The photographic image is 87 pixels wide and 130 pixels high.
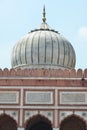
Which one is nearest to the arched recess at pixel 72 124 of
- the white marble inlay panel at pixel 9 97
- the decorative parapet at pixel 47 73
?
the decorative parapet at pixel 47 73

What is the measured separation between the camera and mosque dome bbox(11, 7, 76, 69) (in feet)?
61.8

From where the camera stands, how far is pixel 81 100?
53.1 feet

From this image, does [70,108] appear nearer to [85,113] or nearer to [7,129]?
[85,113]

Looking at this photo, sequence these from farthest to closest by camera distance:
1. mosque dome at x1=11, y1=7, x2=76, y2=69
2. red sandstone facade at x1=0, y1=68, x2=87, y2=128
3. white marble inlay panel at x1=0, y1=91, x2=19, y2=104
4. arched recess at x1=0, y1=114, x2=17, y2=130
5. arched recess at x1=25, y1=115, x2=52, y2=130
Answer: mosque dome at x1=11, y1=7, x2=76, y2=69
arched recess at x1=0, y1=114, x2=17, y2=130
arched recess at x1=25, y1=115, x2=52, y2=130
white marble inlay panel at x1=0, y1=91, x2=19, y2=104
red sandstone facade at x1=0, y1=68, x2=87, y2=128

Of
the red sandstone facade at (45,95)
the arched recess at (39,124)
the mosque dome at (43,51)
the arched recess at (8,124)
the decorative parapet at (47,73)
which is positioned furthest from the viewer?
the mosque dome at (43,51)

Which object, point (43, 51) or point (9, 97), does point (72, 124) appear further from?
point (43, 51)

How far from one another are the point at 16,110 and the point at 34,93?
0.81 m

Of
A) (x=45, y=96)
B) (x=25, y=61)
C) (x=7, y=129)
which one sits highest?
(x=25, y=61)

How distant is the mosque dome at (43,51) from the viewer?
18.8 meters

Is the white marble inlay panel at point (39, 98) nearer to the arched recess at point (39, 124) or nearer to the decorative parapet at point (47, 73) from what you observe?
the decorative parapet at point (47, 73)

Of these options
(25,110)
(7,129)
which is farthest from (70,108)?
(7,129)

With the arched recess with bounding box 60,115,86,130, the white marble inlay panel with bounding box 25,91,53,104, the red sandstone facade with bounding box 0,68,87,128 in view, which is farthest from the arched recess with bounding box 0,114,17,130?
the arched recess with bounding box 60,115,86,130

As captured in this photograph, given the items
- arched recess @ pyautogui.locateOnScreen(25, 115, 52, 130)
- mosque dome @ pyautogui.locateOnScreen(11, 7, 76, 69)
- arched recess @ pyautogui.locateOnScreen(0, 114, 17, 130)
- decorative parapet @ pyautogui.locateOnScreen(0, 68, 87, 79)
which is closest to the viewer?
decorative parapet @ pyautogui.locateOnScreen(0, 68, 87, 79)

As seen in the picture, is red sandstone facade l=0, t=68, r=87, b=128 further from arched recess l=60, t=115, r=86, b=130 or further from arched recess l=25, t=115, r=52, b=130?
arched recess l=60, t=115, r=86, b=130
